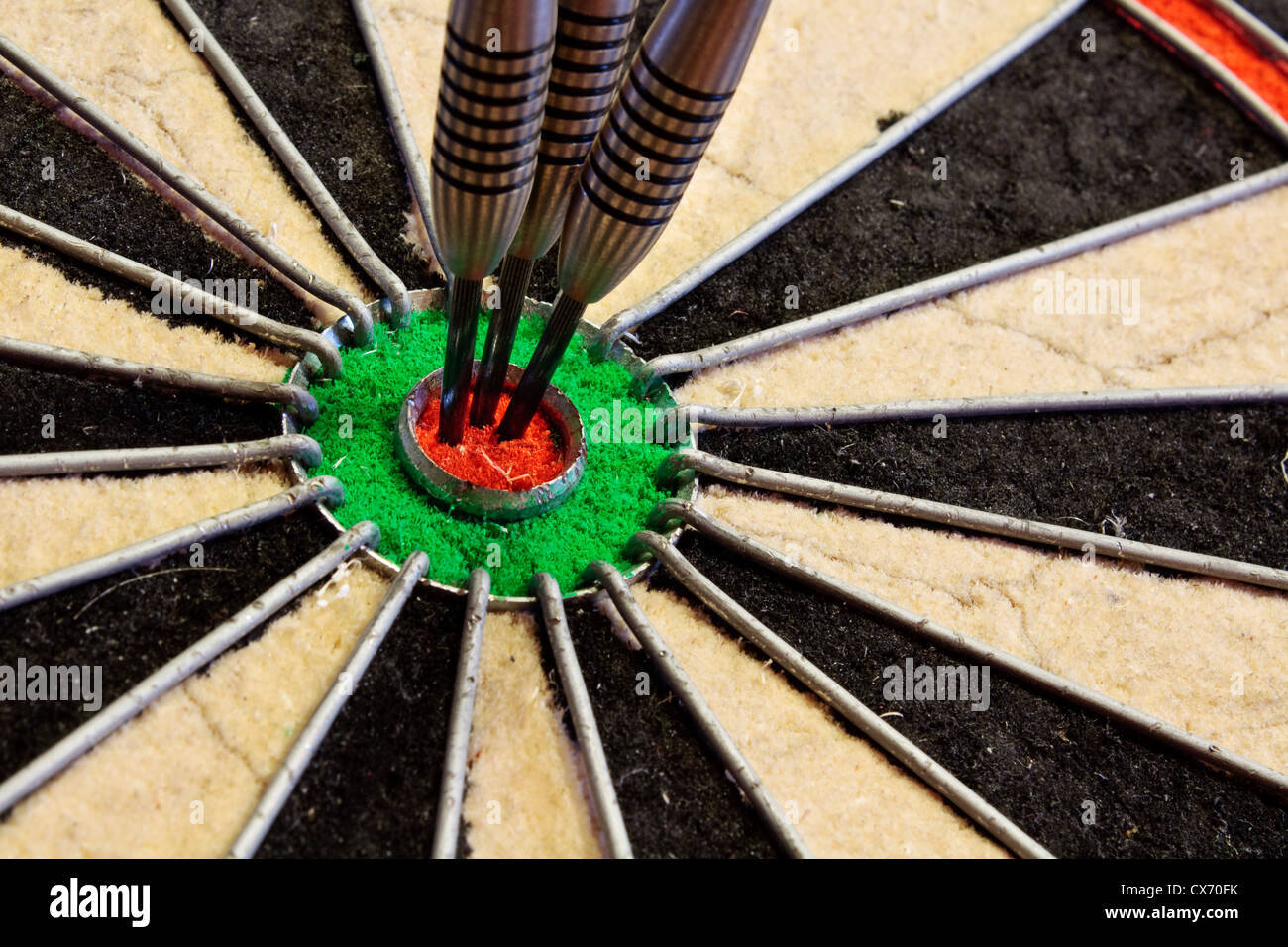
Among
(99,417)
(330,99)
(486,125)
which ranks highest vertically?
(330,99)

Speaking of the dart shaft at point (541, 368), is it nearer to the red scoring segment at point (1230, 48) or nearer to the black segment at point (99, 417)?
the black segment at point (99, 417)

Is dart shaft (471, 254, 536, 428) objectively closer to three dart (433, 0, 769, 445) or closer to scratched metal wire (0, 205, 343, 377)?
three dart (433, 0, 769, 445)

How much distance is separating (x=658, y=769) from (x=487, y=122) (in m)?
1.20

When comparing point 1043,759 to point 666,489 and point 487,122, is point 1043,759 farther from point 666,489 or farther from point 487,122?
point 487,122

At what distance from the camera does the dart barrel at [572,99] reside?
1.85m

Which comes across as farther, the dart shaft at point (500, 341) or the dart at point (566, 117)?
the dart shaft at point (500, 341)

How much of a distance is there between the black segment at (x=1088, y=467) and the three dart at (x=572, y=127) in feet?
2.57

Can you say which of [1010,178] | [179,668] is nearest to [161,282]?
[179,668]

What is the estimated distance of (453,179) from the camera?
6.31ft

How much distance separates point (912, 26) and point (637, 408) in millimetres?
1775

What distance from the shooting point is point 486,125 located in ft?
6.01

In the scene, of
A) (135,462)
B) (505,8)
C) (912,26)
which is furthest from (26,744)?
(912,26)

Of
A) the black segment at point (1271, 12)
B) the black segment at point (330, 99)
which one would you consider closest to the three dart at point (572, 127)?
the black segment at point (330, 99)

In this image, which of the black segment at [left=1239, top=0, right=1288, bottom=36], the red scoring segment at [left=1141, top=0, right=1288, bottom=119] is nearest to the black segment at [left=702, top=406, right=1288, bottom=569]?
the red scoring segment at [left=1141, top=0, right=1288, bottom=119]
